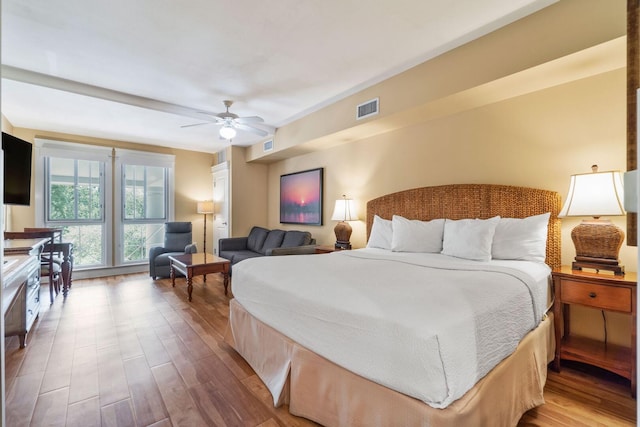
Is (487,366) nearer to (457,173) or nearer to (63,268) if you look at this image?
(457,173)

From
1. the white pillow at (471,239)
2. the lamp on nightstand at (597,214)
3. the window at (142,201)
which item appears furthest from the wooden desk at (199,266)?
the lamp on nightstand at (597,214)

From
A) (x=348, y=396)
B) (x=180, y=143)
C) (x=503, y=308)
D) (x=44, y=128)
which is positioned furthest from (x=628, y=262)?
(x=44, y=128)

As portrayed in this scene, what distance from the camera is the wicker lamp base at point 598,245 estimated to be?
2.19 m

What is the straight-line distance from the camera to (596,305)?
2133 mm

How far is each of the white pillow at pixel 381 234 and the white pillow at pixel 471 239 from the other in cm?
68

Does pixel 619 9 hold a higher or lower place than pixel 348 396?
higher

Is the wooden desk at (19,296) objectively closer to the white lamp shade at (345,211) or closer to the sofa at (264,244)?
the sofa at (264,244)

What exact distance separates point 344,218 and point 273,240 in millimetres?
1622

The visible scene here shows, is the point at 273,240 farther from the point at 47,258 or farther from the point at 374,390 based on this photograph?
the point at 374,390

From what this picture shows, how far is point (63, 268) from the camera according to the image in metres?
4.21

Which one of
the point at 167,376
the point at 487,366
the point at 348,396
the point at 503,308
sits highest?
the point at 503,308

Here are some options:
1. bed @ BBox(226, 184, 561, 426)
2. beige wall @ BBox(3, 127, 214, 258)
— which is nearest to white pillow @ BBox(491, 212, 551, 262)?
bed @ BBox(226, 184, 561, 426)

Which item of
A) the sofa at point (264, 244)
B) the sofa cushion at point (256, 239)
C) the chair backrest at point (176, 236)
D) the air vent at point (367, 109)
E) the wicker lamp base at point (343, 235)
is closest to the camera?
the air vent at point (367, 109)

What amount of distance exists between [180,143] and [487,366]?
6.13 metres
